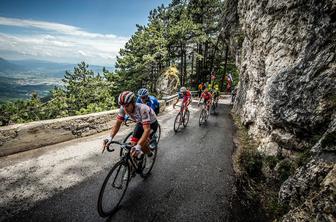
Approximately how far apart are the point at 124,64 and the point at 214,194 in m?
28.2

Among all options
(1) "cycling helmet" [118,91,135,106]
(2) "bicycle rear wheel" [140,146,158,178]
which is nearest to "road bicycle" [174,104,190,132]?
(2) "bicycle rear wheel" [140,146,158,178]

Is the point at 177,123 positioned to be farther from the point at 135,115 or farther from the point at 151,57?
the point at 151,57

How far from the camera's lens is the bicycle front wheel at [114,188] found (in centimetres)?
388

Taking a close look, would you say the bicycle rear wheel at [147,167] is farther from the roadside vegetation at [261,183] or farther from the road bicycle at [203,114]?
the road bicycle at [203,114]

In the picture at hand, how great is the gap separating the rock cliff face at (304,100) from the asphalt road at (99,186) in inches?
67.3

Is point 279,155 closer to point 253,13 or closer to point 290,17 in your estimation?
point 290,17

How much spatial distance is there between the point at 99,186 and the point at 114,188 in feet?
2.07

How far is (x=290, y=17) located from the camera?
7.72m

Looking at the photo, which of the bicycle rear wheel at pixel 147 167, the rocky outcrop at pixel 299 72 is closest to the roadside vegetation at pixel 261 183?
the rocky outcrop at pixel 299 72

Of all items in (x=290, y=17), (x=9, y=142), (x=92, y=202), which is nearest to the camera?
(x=92, y=202)

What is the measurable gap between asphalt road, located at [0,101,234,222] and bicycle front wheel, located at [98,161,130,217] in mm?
157

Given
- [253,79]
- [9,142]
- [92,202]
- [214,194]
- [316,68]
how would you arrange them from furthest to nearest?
[253,79] → [9,142] → [316,68] → [214,194] → [92,202]

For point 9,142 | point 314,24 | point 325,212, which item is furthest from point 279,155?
point 9,142

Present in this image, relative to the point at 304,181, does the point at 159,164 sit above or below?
below
